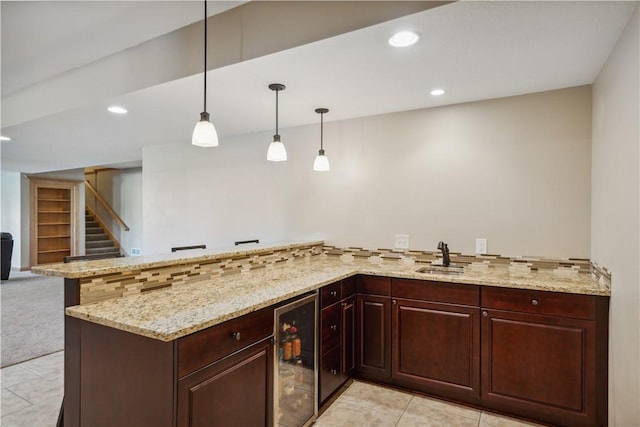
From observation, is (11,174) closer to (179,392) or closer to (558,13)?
(179,392)

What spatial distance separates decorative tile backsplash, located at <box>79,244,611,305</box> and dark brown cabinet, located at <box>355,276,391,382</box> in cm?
58

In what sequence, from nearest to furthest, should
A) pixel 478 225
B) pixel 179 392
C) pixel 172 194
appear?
pixel 179 392, pixel 478 225, pixel 172 194

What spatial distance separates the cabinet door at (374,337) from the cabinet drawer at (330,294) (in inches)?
11.9

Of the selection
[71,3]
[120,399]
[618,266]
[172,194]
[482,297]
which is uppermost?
[71,3]

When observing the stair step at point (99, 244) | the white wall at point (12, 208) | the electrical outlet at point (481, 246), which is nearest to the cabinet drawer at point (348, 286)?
the electrical outlet at point (481, 246)

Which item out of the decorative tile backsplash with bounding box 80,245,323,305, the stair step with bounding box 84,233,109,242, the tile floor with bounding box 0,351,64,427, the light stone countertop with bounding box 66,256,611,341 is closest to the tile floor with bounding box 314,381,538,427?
the light stone countertop with bounding box 66,256,611,341

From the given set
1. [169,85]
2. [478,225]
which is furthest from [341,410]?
[169,85]

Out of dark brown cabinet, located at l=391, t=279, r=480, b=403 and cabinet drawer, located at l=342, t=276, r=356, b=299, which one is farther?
cabinet drawer, located at l=342, t=276, r=356, b=299

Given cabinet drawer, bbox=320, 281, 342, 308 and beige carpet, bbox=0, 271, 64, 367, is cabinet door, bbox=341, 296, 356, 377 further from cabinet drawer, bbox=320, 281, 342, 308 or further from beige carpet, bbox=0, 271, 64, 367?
beige carpet, bbox=0, 271, 64, 367

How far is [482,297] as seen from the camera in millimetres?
2371

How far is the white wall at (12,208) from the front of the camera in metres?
7.87

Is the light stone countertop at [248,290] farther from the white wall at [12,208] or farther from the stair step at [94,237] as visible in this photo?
the stair step at [94,237]

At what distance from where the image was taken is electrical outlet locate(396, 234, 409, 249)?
10.4 ft

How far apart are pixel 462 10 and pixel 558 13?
45 cm
